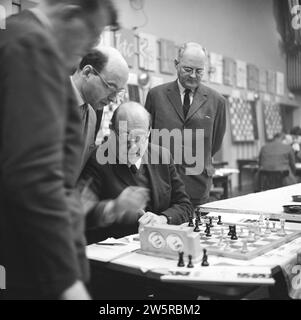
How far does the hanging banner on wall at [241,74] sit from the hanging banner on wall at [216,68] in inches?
30.1

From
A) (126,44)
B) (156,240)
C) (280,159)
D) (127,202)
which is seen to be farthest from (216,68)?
(127,202)

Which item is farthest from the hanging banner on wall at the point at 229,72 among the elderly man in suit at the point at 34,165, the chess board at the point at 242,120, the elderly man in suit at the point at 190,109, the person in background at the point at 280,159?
the elderly man in suit at the point at 34,165

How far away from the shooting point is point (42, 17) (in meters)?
0.99

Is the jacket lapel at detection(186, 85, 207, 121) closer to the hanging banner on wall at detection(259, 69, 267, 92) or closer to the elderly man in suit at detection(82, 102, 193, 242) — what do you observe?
the elderly man in suit at detection(82, 102, 193, 242)

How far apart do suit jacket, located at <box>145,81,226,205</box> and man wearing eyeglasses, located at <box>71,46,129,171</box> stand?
952 millimetres

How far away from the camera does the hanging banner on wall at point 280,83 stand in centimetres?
1086

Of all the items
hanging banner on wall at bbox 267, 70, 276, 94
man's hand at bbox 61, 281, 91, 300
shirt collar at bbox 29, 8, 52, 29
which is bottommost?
man's hand at bbox 61, 281, 91, 300

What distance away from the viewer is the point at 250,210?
8.53 ft

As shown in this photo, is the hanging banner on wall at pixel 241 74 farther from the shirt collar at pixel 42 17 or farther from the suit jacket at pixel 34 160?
the suit jacket at pixel 34 160

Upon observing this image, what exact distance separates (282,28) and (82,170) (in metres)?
9.96

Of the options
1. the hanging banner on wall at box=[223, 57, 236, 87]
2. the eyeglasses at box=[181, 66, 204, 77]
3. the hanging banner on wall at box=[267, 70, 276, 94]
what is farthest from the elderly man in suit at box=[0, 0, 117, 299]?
the hanging banner on wall at box=[267, 70, 276, 94]

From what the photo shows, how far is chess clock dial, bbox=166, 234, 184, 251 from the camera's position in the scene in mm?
1679

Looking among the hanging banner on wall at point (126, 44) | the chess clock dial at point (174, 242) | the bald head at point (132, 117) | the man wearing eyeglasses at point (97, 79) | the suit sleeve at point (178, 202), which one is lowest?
the chess clock dial at point (174, 242)

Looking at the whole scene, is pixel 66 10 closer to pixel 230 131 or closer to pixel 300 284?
pixel 300 284
